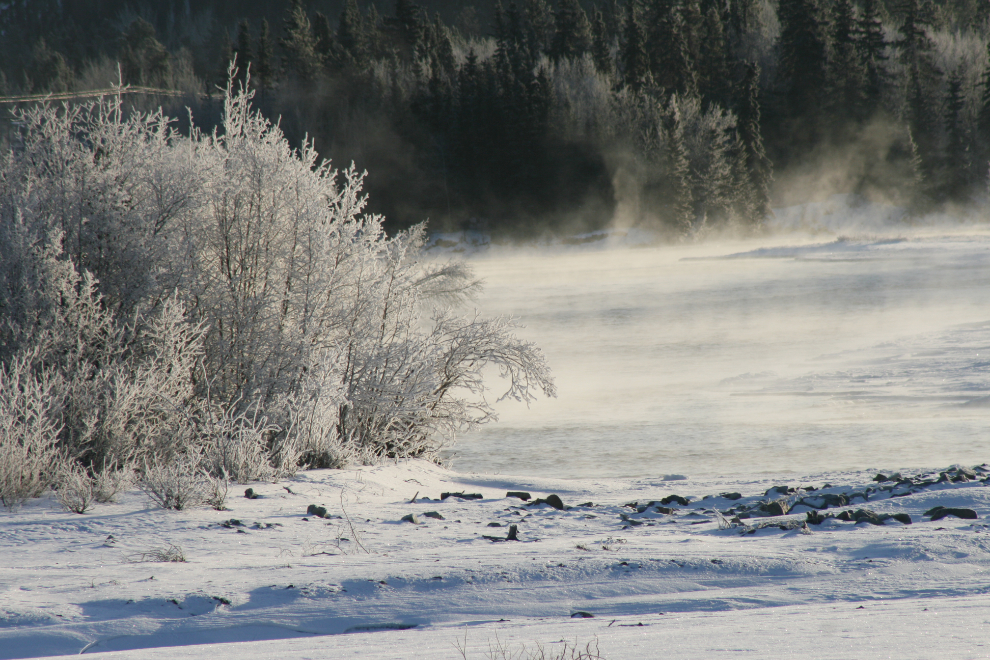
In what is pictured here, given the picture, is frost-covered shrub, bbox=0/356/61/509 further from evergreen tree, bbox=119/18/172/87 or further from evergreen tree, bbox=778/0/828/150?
evergreen tree, bbox=119/18/172/87

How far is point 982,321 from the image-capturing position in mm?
18359

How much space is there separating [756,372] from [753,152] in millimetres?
Answer: 44771

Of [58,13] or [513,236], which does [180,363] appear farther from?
[58,13]

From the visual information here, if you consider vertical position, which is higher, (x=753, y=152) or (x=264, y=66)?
(x=264, y=66)

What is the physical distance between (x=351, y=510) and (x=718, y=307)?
19204mm

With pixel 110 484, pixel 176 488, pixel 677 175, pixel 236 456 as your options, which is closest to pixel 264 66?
pixel 677 175

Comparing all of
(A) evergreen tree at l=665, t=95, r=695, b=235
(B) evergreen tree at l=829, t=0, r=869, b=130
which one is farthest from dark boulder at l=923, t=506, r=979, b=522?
(B) evergreen tree at l=829, t=0, r=869, b=130

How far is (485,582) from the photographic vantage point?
13.7 ft

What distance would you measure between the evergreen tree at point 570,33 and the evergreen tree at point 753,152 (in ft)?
43.0

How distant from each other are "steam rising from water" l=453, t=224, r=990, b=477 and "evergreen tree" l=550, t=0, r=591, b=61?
128 ft

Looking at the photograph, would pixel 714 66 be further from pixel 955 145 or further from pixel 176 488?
pixel 176 488

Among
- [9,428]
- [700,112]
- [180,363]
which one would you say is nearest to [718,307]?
[180,363]

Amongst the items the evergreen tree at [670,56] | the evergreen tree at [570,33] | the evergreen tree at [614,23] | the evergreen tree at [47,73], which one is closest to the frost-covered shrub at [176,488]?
the evergreen tree at [670,56]

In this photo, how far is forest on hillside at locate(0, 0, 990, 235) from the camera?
55469mm
